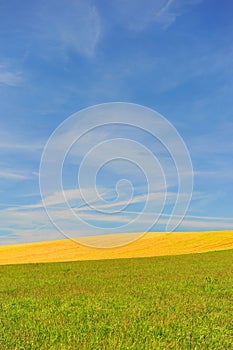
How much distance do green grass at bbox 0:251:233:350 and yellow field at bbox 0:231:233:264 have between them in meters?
33.3

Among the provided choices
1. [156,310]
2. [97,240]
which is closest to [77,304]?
[156,310]

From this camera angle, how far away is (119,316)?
1141 cm

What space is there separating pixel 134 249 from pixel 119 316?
4765 cm

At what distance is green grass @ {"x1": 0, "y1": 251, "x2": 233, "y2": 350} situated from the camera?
9.16 meters

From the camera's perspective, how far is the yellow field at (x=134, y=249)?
52.3m

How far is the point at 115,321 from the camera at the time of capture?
10.7 metres

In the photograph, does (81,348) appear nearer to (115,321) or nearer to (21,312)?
(115,321)

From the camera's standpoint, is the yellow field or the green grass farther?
the yellow field

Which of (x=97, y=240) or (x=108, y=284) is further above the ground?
(x=97, y=240)

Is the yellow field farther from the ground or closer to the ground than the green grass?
farther from the ground

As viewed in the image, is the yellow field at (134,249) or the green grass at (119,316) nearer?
the green grass at (119,316)

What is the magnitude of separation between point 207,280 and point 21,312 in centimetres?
1100

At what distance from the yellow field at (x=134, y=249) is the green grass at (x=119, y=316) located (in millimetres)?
33320

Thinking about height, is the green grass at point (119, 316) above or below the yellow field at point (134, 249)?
below
